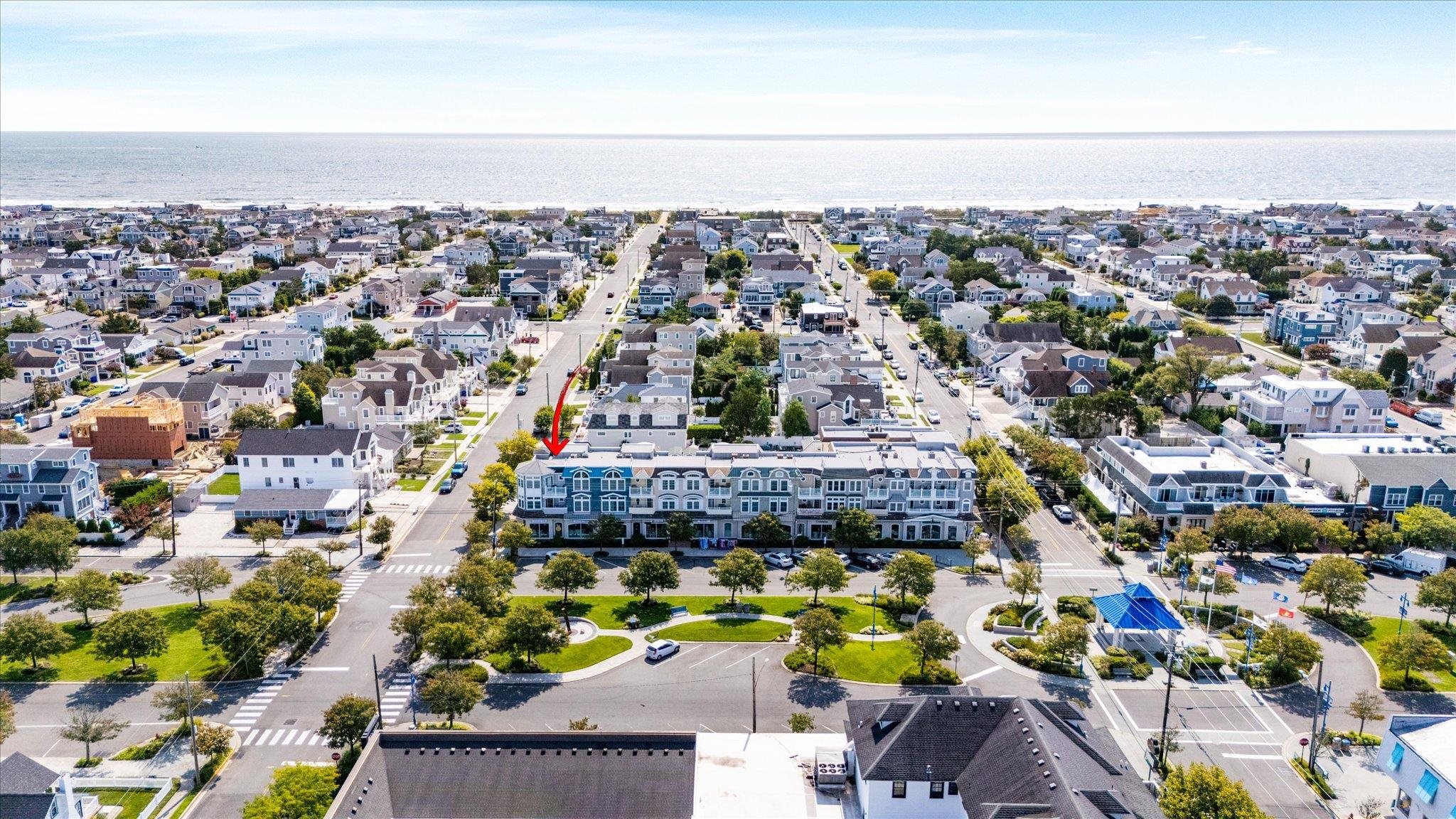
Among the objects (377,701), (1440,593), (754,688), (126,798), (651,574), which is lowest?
(126,798)

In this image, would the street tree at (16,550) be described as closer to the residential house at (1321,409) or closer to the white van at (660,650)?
the white van at (660,650)

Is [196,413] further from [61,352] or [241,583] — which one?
[241,583]

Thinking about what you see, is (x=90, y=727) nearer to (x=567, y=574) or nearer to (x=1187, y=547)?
(x=567, y=574)

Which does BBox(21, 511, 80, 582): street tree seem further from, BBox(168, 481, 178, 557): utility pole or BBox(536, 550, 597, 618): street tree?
BBox(536, 550, 597, 618): street tree

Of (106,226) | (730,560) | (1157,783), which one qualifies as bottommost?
(1157,783)

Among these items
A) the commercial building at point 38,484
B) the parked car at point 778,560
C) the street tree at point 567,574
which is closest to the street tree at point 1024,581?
the parked car at point 778,560

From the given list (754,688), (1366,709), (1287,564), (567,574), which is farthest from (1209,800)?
(1287,564)

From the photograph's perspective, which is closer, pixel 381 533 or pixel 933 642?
pixel 933 642

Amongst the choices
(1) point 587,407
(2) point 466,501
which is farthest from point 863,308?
(2) point 466,501
